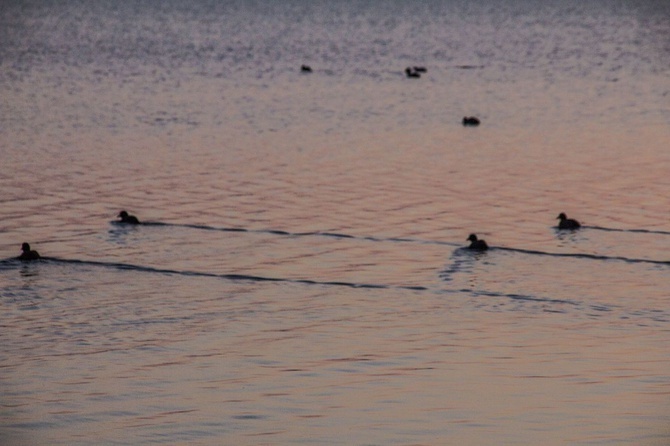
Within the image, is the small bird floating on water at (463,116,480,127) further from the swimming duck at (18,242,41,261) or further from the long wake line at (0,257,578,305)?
the swimming duck at (18,242,41,261)

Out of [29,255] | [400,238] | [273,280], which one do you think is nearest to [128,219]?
[29,255]

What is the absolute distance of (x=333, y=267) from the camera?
24.5 meters

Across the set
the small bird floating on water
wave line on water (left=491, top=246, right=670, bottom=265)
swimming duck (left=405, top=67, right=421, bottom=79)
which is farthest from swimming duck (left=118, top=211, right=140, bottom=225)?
swimming duck (left=405, top=67, right=421, bottom=79)

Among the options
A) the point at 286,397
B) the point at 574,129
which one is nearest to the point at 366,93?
the point at 574,129

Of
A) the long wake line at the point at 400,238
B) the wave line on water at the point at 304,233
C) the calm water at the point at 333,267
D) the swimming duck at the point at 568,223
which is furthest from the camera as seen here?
the swimming duck at the point at 568,223

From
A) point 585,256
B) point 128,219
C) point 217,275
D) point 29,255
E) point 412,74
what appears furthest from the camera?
point 412,74

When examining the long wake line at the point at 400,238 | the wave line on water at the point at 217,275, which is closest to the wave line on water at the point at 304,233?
the long wake line at the point at 400,238

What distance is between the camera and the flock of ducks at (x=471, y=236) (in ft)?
81.6

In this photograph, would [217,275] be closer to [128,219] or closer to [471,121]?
[128,219]

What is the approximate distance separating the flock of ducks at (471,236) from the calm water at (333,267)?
0.25m

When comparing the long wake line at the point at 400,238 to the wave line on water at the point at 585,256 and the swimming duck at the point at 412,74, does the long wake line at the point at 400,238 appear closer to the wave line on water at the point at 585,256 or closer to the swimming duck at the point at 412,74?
the wave line on water at the point at 585,256

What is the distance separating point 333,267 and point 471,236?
3.21 metres

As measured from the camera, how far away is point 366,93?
2271 inches

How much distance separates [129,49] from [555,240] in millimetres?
62791
